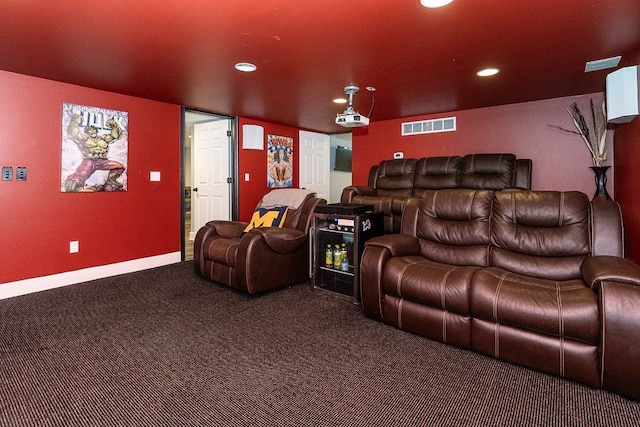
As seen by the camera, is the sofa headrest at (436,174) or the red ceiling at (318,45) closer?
the red ceiling at (318,45)

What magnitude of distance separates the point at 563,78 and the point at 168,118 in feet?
14.8

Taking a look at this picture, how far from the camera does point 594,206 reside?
2.42m

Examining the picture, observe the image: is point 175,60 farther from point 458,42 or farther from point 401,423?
point 401,423

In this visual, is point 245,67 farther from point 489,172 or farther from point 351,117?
point 489,172

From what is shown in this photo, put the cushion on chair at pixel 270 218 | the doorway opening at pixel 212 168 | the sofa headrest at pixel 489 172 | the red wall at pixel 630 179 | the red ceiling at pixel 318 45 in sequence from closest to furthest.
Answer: the red ceiling at pixel 318 45, the red wall at pixel 630 179, the cushion on chair at pixel 270 218, the sofa headrest at pixel 489 172, the doorway opening at pixel 212 168

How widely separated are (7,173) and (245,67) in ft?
8.11

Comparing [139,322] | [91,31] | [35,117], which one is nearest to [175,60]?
[91,31]

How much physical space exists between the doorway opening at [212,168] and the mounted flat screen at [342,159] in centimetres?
277

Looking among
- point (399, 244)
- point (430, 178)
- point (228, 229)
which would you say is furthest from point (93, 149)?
point (430, 178)

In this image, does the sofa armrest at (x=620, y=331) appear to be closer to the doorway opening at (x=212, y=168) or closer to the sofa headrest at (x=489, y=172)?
the sofa headrest at (x=489, y=172)

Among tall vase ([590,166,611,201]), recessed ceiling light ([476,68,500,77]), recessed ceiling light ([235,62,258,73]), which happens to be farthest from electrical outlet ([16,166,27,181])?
tall vase ([590,166,611,201])

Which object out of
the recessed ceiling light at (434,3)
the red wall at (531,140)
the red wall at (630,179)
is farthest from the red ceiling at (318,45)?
the red wall at (630,179)

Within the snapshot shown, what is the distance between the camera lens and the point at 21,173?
130 inches

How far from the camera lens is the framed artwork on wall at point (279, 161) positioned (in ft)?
19.2
